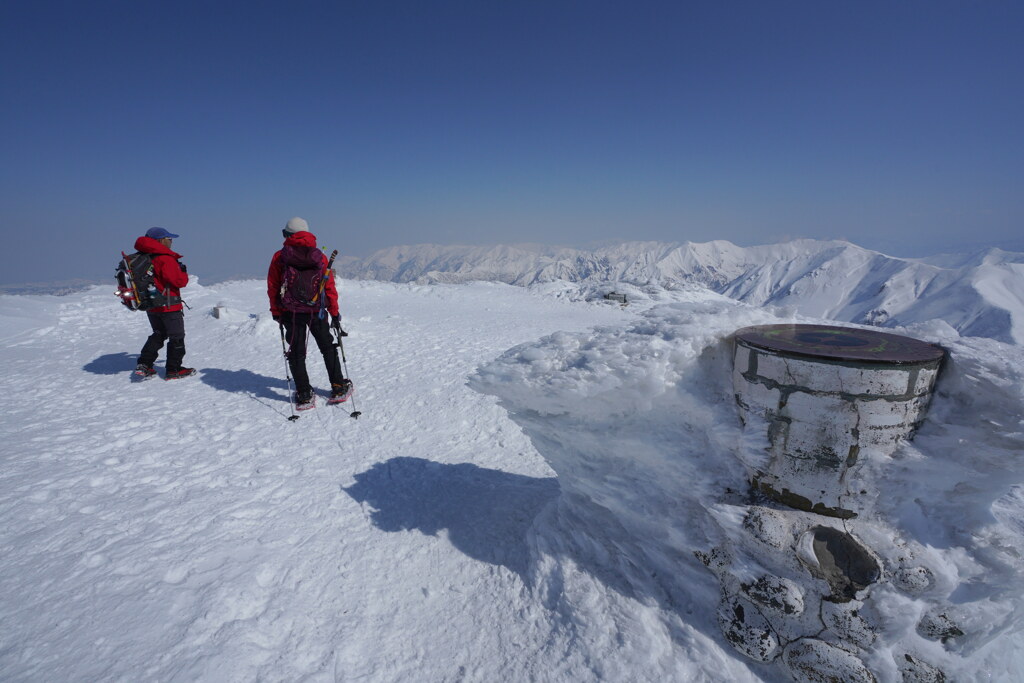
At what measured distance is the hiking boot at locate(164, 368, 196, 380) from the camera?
23.2 ft

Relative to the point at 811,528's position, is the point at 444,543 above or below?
below

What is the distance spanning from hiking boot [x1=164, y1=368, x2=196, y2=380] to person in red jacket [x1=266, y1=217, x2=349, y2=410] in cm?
260

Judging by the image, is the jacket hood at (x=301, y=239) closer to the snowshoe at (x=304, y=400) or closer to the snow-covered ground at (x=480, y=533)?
the snowshoe at (x=304, y=400)

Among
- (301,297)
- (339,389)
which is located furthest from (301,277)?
(339,389)

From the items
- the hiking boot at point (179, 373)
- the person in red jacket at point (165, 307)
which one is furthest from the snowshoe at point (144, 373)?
the hiking boot at point (179, 373)

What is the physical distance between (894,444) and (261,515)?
4.90 metres

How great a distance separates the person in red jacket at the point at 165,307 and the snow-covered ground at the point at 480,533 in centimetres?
209

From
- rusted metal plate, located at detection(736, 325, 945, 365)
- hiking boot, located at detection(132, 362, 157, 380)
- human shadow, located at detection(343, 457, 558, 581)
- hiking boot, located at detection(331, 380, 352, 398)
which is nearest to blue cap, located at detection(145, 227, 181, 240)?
hiking boot, located at detection(132, 362, 157, 380)

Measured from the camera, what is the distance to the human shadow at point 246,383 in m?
6.79

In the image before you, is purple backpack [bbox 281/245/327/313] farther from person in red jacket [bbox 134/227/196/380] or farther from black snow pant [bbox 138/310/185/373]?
black snow pant [bbox 138/310/185/373]

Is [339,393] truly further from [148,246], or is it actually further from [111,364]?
[111,364]

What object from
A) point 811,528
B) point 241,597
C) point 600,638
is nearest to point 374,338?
point 241,597

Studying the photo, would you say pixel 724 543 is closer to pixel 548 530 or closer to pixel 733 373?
pixel 733 373

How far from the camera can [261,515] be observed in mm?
3703
